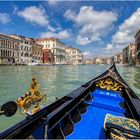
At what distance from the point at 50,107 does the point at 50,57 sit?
5481 cm

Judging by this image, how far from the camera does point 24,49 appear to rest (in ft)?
142

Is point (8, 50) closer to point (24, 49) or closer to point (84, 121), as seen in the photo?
point (24, 49)

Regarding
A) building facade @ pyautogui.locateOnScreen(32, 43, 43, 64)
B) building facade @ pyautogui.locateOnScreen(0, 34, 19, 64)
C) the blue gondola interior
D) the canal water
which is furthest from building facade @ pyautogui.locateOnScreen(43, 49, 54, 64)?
the blue gondola interior

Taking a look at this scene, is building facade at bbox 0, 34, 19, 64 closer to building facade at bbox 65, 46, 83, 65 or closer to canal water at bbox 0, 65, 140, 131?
canal water at bbox 0, 65, 140, 131

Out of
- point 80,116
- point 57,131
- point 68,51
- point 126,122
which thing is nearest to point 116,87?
point 80,116

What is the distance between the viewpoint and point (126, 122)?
6.28 ft

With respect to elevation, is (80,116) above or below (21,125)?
below

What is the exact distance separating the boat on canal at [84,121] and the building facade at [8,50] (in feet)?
114

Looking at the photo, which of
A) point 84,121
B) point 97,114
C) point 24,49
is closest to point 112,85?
point 97,114

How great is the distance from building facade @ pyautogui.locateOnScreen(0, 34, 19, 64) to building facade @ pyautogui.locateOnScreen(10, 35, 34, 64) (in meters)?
1.23

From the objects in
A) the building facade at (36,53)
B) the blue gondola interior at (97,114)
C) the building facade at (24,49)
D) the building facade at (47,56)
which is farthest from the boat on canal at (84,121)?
the building facade at (47,56)

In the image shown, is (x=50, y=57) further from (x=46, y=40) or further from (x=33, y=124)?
(x=33, y=124)

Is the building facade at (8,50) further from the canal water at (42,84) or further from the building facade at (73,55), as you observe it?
the building facade at (73,55)

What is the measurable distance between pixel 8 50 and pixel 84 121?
3792 cm
